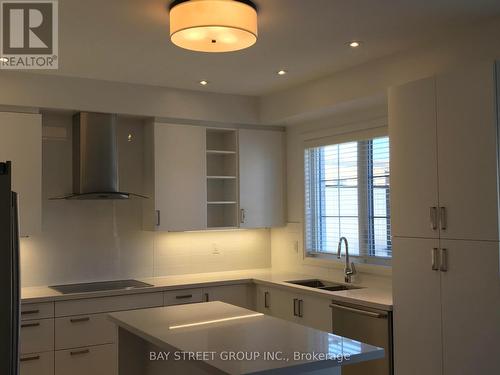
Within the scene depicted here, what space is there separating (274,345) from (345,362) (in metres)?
0.32

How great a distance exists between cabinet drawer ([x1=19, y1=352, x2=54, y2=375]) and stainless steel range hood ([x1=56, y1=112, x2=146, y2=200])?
120cm

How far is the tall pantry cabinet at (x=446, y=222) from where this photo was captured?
117 inches

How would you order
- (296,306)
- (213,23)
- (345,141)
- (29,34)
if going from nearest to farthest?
(213,23)
(29,34)
(296,306)
(345,141)

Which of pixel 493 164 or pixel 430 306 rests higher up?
pixel 493 164

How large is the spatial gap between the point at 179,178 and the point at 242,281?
1042 millimetres

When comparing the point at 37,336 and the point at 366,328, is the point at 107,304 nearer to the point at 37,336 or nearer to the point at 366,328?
the point at 37,336

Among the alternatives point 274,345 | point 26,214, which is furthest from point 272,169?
point 274,345

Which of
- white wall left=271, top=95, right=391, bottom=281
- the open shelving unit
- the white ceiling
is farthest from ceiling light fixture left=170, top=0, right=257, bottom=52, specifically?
the open shelving unit

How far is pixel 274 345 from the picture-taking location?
2.38 metres

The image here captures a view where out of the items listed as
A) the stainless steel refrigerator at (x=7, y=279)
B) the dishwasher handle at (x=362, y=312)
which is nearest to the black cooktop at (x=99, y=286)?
the dishwasher handle at (x=362, y=312)

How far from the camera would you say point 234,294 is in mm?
4824

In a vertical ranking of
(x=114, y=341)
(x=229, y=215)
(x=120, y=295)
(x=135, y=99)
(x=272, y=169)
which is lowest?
(x=114, y=341)

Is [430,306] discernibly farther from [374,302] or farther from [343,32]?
[343,32]

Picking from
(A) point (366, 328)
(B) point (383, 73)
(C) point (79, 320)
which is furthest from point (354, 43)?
(C) point (79, 320)
